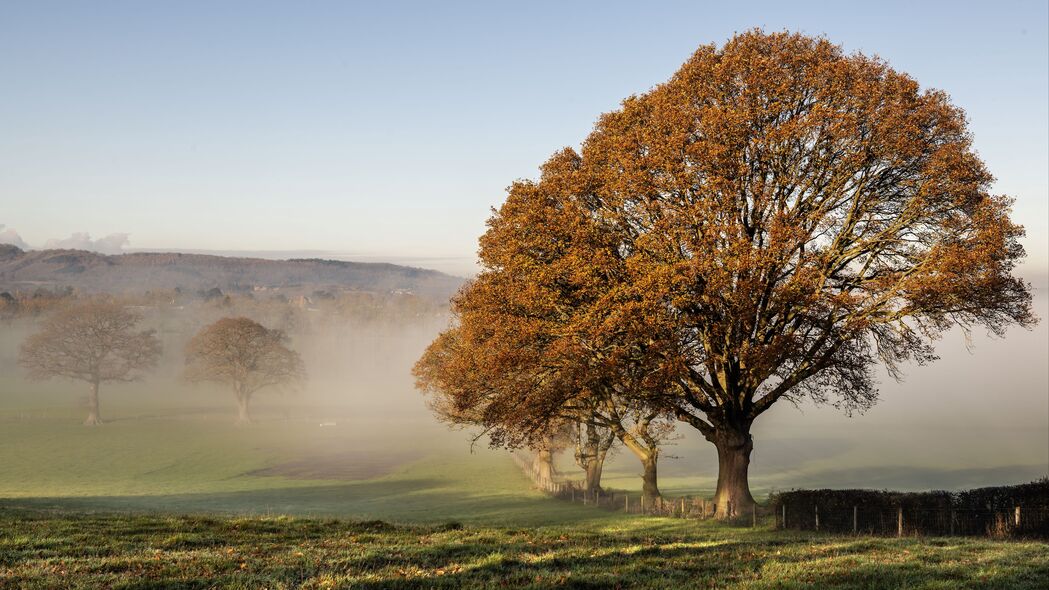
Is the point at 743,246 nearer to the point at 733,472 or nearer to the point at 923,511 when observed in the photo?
the point at 733,472

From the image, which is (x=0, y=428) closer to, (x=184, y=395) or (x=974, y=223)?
(x=184, y=395)

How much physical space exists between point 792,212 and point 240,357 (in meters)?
83.6

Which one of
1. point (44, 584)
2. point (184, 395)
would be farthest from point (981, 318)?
point (184, 395)

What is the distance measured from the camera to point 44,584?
11.1 metres

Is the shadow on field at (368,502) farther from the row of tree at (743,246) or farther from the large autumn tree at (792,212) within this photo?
the large autumn tree at (792,212)

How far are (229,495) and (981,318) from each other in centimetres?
4807

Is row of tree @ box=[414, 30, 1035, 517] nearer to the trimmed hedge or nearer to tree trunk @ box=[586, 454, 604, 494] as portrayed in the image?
the trimmed hedge

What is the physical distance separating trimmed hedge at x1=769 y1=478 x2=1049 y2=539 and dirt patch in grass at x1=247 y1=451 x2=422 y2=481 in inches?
1728

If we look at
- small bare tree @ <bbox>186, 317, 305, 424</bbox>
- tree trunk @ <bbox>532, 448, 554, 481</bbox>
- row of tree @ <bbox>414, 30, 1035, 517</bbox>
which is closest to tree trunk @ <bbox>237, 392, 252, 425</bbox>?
small bare tree @ <bbox>186, 317, 305, 424</bbox>

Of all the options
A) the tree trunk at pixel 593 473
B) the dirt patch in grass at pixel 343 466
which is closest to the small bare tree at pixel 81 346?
the dirt patch in grass at pixel 343 466

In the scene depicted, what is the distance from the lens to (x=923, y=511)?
89.0 ft

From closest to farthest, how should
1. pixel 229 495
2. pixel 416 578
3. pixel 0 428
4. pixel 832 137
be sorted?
pixel 416 578
pixel 832 137
pixel 229 495
pixel 0 428

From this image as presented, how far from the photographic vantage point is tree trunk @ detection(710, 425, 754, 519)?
29141mm

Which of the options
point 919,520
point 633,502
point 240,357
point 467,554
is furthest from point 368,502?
point 240,357
